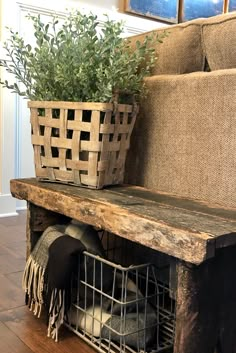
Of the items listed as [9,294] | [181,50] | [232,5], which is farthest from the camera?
[232,5]

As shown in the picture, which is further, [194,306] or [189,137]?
[189,137]

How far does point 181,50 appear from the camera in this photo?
1.21 metres

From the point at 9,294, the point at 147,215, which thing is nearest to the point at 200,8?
the point at 9,294

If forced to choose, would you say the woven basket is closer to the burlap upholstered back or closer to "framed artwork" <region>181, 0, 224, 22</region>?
the burlap upholstered back

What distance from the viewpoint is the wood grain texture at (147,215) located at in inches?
28.4

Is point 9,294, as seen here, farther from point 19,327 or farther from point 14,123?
point 14,123

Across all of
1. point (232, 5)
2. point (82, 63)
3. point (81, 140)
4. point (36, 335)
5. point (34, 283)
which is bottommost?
point (36, 335)

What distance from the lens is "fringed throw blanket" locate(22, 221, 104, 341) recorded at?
1.03 metres

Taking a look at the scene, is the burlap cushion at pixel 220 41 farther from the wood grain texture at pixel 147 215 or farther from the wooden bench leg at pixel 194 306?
the wooden bench leg at pixel 194 306

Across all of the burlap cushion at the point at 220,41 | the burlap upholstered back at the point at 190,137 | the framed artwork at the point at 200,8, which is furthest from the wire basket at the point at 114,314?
the framed artwork at the point at 200,8

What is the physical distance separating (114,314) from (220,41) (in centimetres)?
77

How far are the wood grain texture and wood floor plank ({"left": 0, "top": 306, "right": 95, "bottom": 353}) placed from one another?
329 millimetres

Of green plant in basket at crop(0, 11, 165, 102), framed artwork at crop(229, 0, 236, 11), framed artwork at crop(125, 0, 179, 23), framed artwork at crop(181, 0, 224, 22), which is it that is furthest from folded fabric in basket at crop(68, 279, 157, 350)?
framed artwork at crop(229, 0, 236, 11)

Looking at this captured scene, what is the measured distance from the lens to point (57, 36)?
1128 mm
